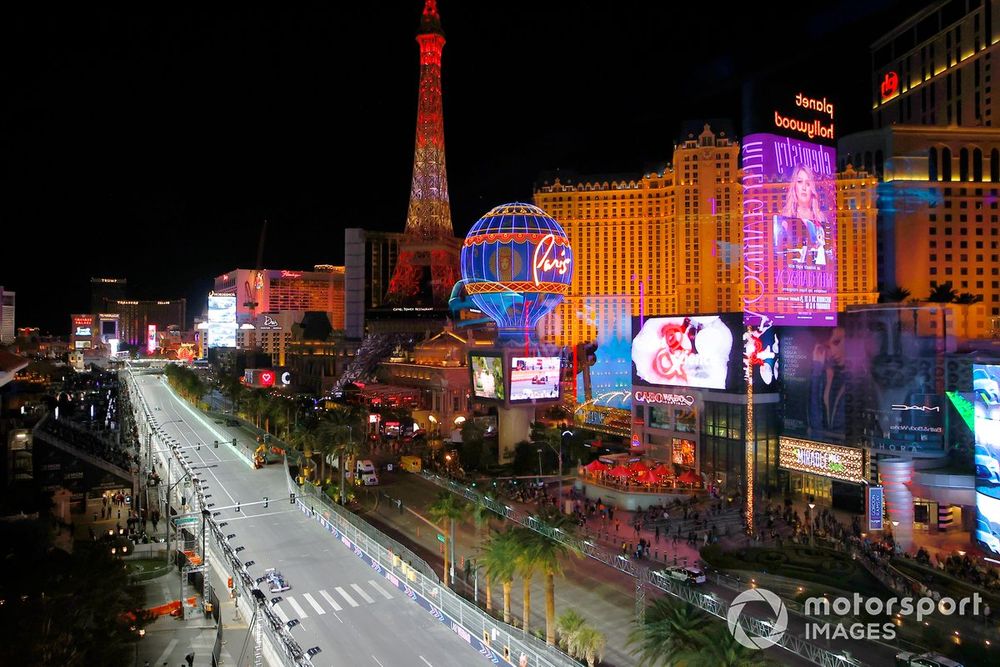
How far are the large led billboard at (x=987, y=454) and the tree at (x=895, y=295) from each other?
28170 millimetres

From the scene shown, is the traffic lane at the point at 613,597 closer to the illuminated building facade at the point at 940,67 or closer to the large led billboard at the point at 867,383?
the large led billboard at the point at 867,383

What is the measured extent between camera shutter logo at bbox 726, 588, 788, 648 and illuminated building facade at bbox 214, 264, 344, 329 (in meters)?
135

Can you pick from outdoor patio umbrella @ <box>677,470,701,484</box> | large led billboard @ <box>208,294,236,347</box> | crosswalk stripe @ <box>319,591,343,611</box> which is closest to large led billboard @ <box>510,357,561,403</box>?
outdoor patio umbrella @ <box>677,470,701,484</box>

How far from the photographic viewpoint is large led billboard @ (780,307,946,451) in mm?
43406

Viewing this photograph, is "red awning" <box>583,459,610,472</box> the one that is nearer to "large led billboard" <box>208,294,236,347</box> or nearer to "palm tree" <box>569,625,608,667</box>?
"palm tree" <box>569,625,608,667</box>

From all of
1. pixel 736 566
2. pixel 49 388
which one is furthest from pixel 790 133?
pixel 49 388

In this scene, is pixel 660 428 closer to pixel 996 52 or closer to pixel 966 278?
pixel 966 278

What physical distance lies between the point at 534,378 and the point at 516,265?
971cm

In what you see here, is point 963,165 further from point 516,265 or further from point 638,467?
point 638,467

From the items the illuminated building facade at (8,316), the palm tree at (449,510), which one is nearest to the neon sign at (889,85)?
the palm tree at (449,510)

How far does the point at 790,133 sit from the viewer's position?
5562 centimetres

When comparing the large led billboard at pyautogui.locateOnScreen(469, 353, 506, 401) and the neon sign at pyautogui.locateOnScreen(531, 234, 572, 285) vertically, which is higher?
the neon sign at pyautogui.locateOnScreen(531, 234, 572, 285)

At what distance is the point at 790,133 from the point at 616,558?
1628 inches

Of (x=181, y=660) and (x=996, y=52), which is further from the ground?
(x=996, y=52)
